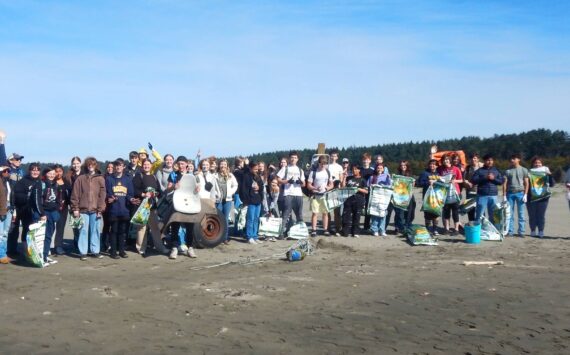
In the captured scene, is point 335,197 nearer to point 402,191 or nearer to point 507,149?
point 402,191

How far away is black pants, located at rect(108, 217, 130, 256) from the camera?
11.4m

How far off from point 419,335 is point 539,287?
11.2 ft

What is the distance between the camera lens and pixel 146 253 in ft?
39.4

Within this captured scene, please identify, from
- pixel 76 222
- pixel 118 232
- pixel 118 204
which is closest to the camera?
pixel 76 222

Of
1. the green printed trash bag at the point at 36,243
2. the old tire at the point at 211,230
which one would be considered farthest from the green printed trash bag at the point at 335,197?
the green printed trash bag at the point at 36,243

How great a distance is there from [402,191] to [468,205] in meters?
1.53

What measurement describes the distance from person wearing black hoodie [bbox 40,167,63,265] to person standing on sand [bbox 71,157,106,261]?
11.4 inches

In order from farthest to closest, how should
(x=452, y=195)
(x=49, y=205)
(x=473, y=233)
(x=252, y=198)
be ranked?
(x=452, y=195)
(x=252, y=198)
(x=473, y=233)
(x=49, y=205)

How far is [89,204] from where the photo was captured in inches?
439

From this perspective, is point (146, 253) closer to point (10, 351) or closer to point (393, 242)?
point (393, 242)

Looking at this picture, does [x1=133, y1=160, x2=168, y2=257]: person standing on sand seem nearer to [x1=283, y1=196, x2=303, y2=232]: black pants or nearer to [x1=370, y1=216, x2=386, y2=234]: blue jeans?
[x1=283, y1=196, x2=303, y2=232]: black pants

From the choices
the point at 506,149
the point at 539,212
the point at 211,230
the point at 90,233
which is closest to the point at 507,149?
the point at 506,149

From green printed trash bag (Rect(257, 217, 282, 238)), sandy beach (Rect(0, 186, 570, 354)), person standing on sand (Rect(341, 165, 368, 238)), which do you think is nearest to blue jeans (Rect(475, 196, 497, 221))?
sandy beach (Rect(0, 186, 570, 354))

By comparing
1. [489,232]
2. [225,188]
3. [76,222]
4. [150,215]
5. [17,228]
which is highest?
[225,188]
